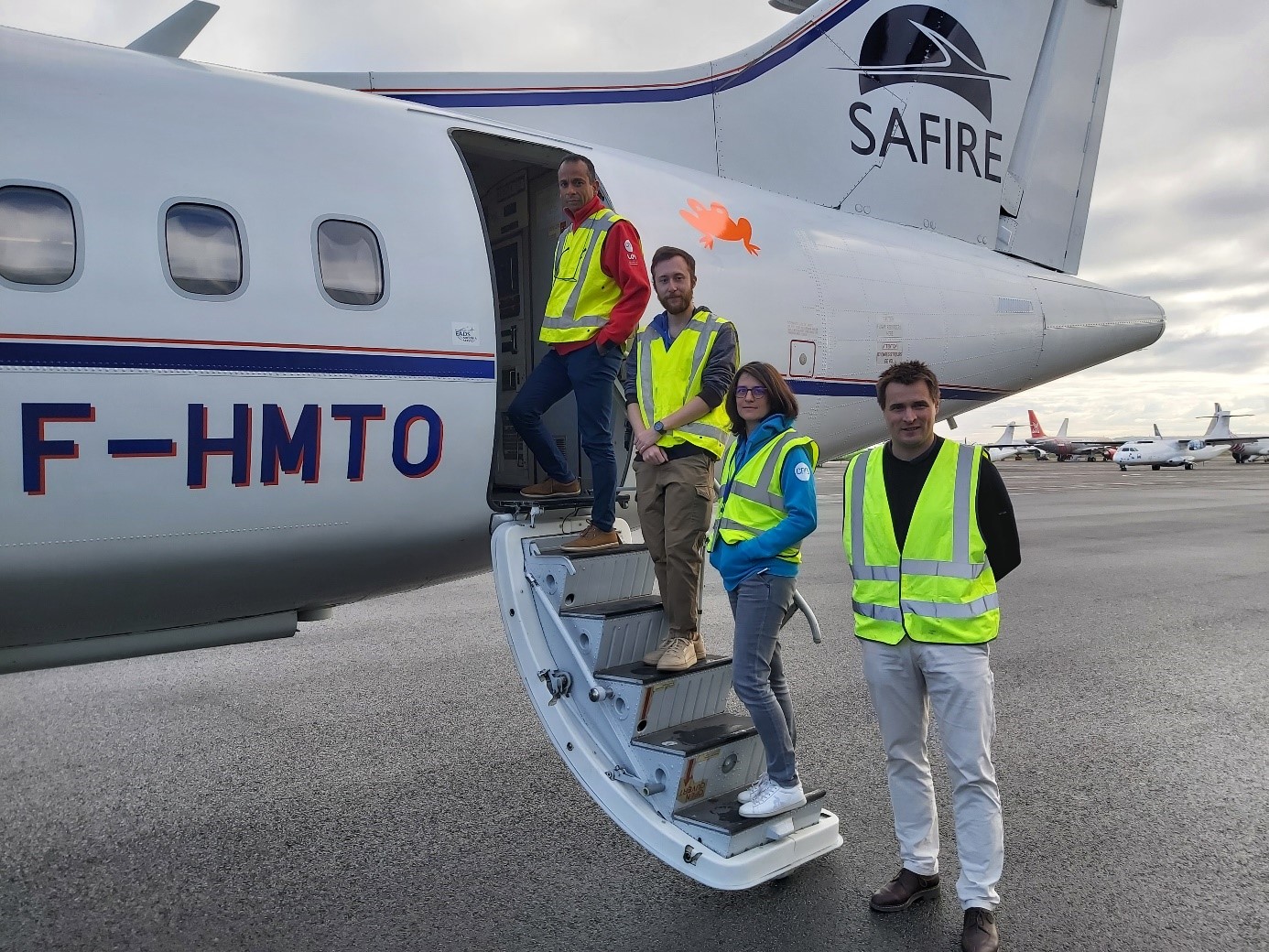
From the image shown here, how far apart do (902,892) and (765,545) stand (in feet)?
4.55

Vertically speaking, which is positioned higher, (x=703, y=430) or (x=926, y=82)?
(x=926, y=82)

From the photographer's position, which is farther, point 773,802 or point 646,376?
point 646,376

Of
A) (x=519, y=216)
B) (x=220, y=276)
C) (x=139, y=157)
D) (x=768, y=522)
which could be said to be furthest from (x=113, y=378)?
(x=519, y=216)

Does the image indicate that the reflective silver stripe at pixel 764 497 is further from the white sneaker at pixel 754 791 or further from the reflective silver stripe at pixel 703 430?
the white sneaker at pixel 754 791

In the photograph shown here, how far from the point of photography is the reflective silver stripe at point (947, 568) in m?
3.22

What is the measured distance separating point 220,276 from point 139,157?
0.53 m

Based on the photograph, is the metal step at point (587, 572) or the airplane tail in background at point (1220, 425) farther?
the airplane tail in background at point (1220, 425)

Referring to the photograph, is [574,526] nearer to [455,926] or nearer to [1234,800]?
[455,926]

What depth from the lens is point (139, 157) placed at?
3.58 meters

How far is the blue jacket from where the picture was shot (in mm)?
3367

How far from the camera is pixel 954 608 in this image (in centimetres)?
320

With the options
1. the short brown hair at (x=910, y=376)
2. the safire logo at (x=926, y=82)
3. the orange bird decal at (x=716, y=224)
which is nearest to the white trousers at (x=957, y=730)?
the short brown hair at (x=910, y=376)

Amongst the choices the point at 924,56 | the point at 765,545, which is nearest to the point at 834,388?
the point at 765,545

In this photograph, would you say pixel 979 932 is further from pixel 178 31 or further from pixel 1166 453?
pixel 1166 453
